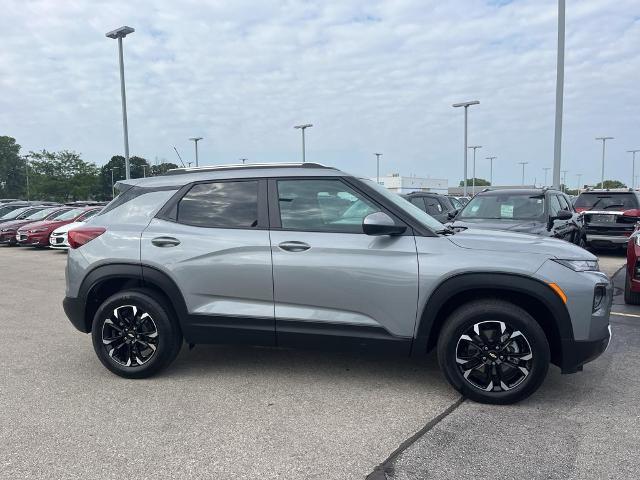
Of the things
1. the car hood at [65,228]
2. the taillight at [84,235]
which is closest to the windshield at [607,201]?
the taillight at [84,235]

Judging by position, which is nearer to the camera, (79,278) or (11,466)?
(11,466)

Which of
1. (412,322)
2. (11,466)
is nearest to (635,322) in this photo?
(412,322)

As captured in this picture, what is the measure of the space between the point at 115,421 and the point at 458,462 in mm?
2281

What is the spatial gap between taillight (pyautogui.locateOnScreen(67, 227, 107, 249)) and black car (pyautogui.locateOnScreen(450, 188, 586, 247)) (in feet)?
18.2

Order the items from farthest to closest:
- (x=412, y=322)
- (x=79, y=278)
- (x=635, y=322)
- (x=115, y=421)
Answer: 1. (x=635, y=322)
2. (x=79, y=278)
3. (x=412, y=322)
4. (x=115, y=421)

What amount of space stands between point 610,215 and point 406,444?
10.5 metres

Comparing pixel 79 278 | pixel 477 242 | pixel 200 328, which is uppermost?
pixel 477 242

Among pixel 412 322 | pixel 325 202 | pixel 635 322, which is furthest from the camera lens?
pixel 635 322

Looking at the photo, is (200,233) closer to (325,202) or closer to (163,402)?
(325,202)

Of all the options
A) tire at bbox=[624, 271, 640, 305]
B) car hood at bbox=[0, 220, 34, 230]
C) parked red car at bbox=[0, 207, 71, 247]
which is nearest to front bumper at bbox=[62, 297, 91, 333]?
tire at bbox=[624, 271, 640, 305]

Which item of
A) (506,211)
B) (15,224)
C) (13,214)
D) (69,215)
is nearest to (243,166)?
(506,211)

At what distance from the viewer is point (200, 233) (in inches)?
167

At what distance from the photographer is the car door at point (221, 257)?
409cm

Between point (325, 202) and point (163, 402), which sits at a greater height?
point (325, 202)
